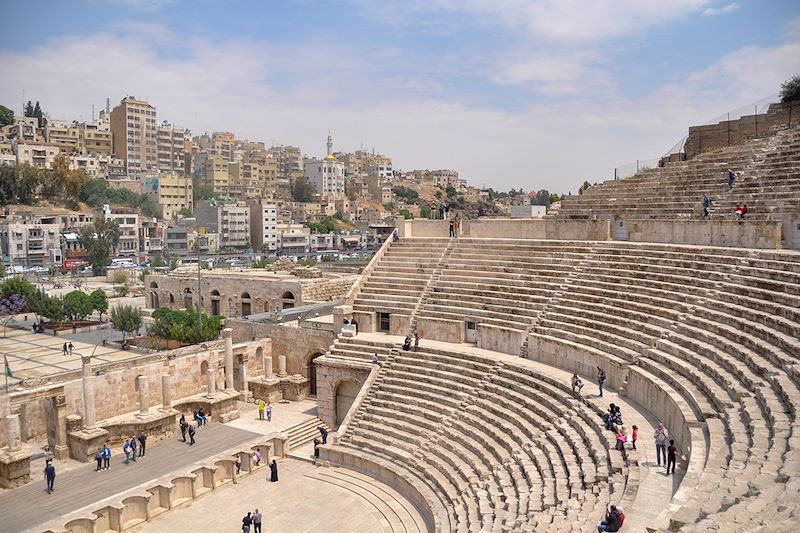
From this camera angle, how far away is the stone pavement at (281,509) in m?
16.8

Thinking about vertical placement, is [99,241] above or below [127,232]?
below

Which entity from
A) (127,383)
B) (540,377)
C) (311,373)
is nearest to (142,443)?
(127,383)

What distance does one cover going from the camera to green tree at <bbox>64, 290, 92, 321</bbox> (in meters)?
47.2

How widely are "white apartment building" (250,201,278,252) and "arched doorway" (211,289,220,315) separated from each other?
158 feet

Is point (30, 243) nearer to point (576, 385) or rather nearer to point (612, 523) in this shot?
point (576, 385)

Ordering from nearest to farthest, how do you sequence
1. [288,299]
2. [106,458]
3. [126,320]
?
[106,458], [126,320], [288,299]

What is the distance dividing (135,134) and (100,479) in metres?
116

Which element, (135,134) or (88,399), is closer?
(88,399)

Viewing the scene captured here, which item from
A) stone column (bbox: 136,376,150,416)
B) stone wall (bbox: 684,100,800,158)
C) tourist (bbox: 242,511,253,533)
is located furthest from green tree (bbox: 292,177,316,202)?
tourist (bbox: 242,511,253,533)

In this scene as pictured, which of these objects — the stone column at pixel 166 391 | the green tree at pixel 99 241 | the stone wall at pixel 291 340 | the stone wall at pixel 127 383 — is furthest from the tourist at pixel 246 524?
the green tree at pixel 99 241

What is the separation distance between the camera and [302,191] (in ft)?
441

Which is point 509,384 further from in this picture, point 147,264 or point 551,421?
point 147,264

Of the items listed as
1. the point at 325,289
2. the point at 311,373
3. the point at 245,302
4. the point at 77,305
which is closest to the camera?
the point at 311,373

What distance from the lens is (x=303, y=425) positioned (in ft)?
76.9
